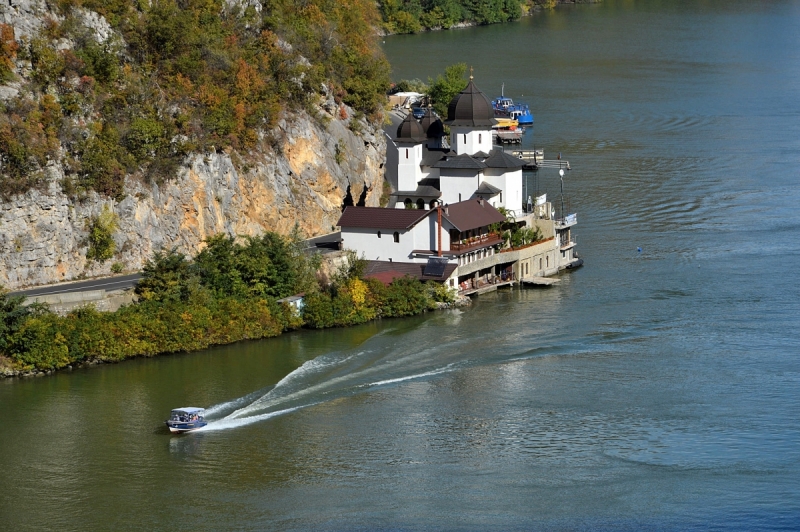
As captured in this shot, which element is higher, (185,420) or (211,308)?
(211,308)

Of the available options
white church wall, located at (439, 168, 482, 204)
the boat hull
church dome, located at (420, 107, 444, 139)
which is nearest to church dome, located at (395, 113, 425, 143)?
church dome, located at (420, 107, 444, 139)

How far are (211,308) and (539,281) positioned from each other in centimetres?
1143

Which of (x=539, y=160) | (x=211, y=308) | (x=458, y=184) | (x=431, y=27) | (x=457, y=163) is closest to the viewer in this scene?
(x=211, y=308)

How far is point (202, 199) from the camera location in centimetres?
4556

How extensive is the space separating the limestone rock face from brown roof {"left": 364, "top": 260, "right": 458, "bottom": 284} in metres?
3.94

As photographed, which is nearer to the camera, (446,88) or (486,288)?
(486,288)

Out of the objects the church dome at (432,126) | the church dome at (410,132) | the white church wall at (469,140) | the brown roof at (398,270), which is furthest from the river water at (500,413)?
the church dome at (410,132)

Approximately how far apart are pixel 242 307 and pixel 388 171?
14504mm

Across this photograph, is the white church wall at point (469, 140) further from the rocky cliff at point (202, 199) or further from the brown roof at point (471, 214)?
the brown roof at point (471, 214)

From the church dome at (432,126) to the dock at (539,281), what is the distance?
854 cm

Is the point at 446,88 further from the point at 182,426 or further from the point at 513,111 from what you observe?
the point at 182,426

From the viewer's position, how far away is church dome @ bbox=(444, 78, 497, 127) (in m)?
51.6

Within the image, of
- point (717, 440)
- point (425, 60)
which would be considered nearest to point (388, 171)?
point (717, 440)

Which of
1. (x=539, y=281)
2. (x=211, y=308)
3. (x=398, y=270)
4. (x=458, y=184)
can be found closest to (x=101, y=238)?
(x=211, y=308)
